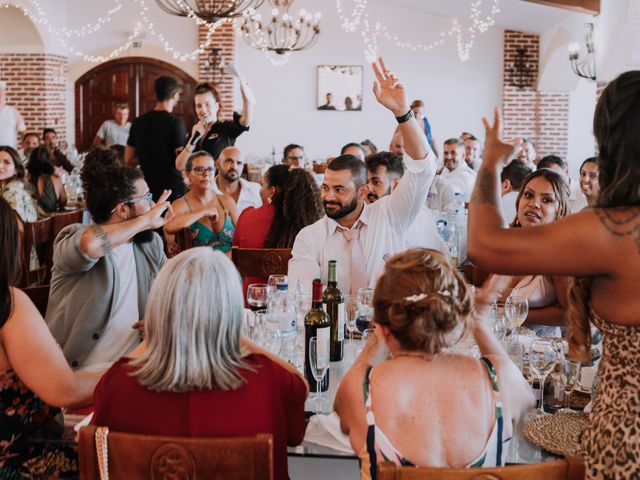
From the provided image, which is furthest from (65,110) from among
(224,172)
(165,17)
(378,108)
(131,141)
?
(224,172)

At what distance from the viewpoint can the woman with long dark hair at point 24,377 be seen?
1999 millimetres

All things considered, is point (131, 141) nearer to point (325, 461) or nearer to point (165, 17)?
point (325, 461)

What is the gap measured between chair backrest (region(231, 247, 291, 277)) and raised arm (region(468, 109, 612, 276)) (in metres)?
2.09

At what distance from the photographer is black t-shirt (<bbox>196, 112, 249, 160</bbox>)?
643cm

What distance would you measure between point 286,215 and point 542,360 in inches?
79.9

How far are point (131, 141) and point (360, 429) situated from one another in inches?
212

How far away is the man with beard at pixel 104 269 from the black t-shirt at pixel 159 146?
3.46 meters

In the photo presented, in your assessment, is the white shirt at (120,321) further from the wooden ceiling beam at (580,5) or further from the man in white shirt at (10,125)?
the wooden ceiling beam at (580,5)

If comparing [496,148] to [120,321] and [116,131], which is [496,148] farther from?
[116,131]

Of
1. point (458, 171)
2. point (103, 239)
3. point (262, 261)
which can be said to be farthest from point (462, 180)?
point (103, 239)

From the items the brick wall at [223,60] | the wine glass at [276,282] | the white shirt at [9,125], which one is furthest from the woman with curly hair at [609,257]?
the brick wall at [223,60]

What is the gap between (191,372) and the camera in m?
1.76

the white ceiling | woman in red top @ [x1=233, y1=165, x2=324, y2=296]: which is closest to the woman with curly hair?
woman in red top @ [x1=233, y1=165, x2=324, y2=296]

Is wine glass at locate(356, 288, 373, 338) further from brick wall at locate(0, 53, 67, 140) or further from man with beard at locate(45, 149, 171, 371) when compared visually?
brick wall at locate(0, 53, 67, 140)
